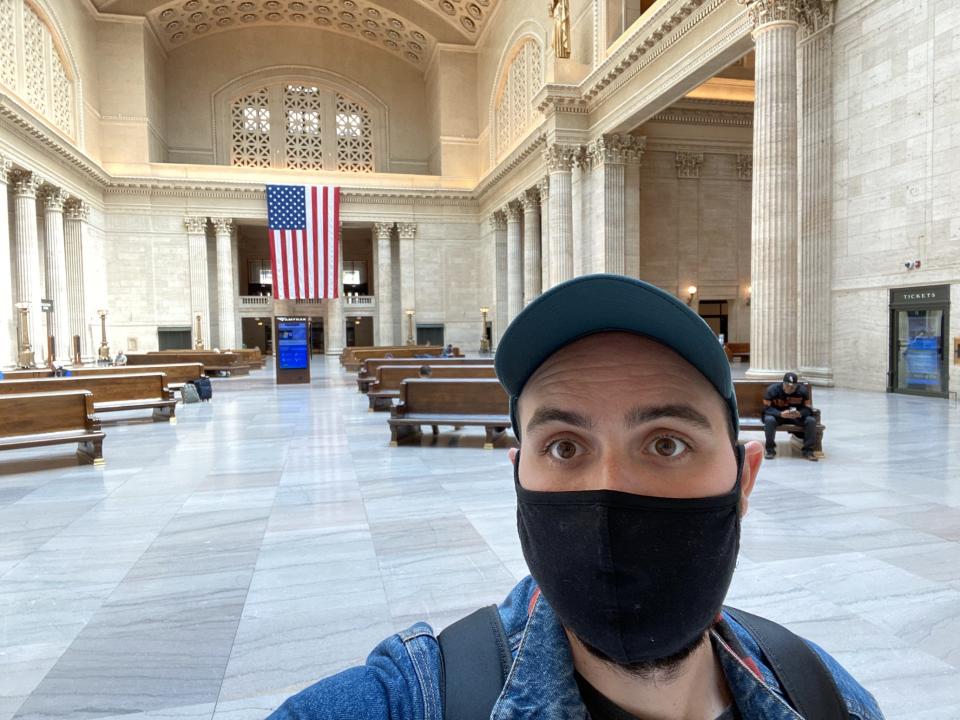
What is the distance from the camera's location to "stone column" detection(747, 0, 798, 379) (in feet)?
45.8

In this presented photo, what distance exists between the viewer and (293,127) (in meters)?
41.2

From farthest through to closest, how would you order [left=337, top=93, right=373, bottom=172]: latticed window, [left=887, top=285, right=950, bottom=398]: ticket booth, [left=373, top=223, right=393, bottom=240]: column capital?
1. [left=337, top=93, right=373, bottom=172]: latticed window
2. [left=373, top=223, right=393, bottom=240]: column capital
3. [left=887, top=285, right=950, bottom=398]: ticket booth

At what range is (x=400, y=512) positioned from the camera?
18.1ft

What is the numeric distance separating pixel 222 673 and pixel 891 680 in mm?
3044

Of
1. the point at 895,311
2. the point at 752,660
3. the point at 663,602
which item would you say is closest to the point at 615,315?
the point at 663,602

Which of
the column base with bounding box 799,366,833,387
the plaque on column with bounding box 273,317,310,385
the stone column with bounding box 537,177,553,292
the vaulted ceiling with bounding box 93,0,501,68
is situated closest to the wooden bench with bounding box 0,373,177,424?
the plaque on column with bounding box 273,317,310,385

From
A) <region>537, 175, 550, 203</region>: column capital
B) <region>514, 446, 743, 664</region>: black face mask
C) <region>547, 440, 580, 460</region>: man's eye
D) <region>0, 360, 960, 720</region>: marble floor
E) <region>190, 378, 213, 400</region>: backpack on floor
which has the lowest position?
<region>0, 360, 960, 720</region>: marble floor

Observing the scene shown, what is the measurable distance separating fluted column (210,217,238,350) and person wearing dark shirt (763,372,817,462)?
116 ft

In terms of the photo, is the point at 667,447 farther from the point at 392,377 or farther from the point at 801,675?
the point at 392,377

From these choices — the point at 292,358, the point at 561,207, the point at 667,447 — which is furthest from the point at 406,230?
the point at 667,447

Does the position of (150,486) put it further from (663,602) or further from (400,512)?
(663,602)

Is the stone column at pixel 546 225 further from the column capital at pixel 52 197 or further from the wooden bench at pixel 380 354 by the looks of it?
the column capital at pixel 52 197

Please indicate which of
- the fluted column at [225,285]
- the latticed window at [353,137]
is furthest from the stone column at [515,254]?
the fluted column at [225,285]

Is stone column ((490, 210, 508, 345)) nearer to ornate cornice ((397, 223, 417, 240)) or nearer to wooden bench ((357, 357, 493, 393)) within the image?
ornate cornice ((397, 223, 417, 240))
